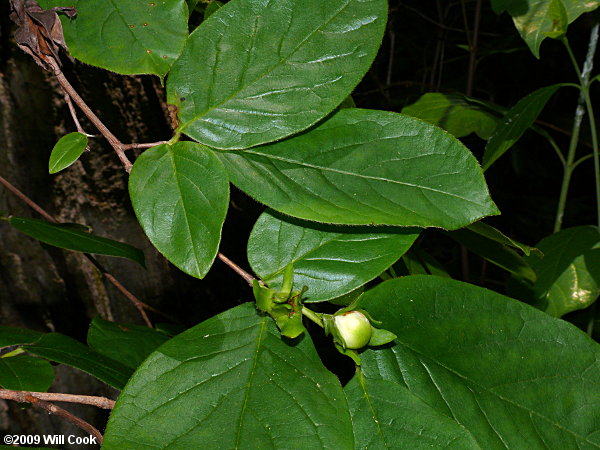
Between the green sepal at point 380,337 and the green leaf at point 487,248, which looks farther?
the green leaf at point 487,248

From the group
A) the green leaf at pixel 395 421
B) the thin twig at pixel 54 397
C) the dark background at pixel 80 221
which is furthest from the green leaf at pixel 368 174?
the dark background at pixel 80 221

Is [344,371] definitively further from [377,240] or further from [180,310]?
[377,240]

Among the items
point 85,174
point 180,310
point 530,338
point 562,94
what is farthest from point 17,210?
point 562,94

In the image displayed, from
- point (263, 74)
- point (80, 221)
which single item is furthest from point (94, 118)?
point (80, 221)

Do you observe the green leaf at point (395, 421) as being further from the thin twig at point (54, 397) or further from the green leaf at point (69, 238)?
the green leaf at point (69, 238)

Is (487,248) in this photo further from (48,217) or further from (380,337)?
(48,217)

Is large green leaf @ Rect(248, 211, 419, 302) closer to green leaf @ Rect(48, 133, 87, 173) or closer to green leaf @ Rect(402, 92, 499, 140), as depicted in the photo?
green leaf @ Rect(48, 133, 87, 173)
